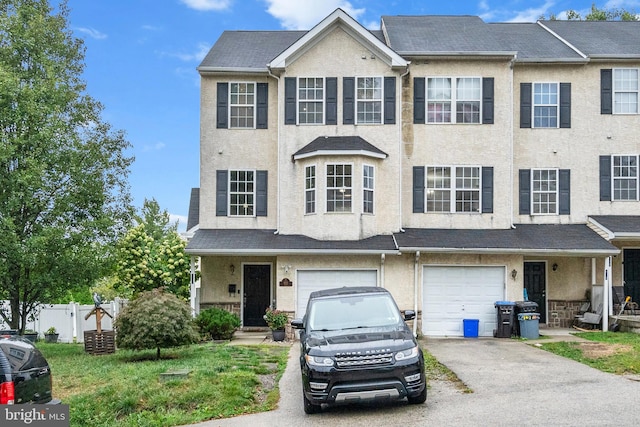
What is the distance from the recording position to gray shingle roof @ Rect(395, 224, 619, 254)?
65.0ft

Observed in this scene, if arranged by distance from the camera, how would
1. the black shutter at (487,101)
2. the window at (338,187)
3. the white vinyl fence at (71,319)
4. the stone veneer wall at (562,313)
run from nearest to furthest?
the window at (338,187)
the black shutter at (487,101)
the stone veneer wall at (562,313)
the white vinyl fence at (71,319)

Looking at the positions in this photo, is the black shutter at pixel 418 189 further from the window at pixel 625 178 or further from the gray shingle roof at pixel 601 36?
the gray shingle roof at pixel 601 36

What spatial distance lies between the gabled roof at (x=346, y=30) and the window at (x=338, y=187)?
12.4 ft

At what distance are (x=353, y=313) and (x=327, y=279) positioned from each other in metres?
9.65

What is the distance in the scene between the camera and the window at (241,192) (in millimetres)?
22062

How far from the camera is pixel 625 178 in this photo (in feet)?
72.7

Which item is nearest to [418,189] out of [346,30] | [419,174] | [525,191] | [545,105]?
[419,174]

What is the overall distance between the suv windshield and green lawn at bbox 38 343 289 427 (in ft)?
5.19

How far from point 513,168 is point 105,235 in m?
13.4

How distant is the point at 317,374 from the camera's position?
940cm

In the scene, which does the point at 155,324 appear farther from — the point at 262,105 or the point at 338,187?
the point at 262,105

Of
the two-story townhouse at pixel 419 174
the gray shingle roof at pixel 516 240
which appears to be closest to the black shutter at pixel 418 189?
the two-story townhouse at pixel 419 174

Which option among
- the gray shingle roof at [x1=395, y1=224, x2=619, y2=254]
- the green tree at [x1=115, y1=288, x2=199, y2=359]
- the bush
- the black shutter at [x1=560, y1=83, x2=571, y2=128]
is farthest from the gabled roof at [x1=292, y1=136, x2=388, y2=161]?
the green tree at [x1=115, y1=288, x2=199, y2=359]

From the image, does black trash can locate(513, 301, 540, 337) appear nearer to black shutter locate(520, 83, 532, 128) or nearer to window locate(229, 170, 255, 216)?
black shutter locate(520, 83, 532, 128)
